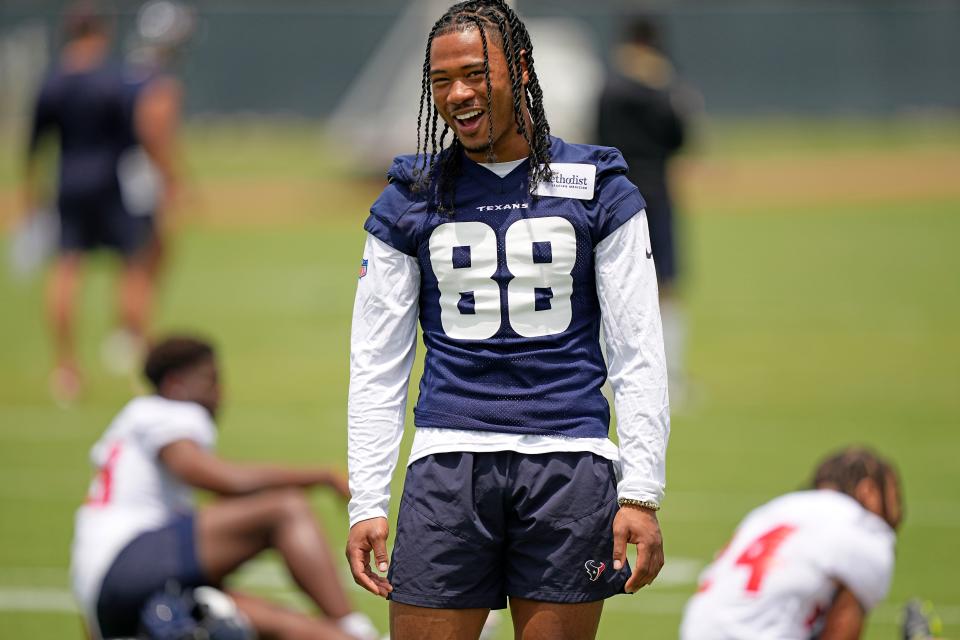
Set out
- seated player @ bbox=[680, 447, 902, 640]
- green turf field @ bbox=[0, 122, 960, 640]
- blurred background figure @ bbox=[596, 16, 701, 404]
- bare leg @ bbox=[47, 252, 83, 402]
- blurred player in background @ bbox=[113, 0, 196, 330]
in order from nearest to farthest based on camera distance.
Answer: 1. seated player @ bbox=[680, 447, 902, 640]
2. green turf field @ bbox=[0, 122, 960, 640]
3. blurred background figure @ bbox=[596, 16, 701, 404]
4. bare leg @ bbox=[47, 252, 83, 402]
5. blurred player in background @ bbox=[113, 0, 196, 330]

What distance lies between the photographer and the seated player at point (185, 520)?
500cm

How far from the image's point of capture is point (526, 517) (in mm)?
3467

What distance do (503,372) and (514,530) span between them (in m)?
0.37

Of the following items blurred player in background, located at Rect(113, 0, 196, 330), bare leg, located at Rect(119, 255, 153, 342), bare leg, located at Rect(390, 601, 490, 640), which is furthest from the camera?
bare leg, located at Rect(119, 255, 153, 342)

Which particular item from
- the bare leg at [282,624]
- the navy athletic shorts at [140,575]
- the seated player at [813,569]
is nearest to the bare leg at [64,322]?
the navy athletic shorts at [140,575]

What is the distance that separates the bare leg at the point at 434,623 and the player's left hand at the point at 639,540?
1.26 ft

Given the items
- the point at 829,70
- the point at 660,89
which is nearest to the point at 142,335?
the point at 660,89

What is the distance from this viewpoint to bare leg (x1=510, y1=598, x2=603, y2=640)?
345 centimetres

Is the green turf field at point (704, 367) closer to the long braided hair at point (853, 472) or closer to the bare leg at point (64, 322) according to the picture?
the bare leg at point (64, 322)

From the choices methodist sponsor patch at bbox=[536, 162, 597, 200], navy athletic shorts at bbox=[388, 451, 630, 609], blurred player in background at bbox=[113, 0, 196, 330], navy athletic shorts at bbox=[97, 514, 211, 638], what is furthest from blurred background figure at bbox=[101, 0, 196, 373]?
navy athletic shorts at bbox=[388, 451, 630, 609]

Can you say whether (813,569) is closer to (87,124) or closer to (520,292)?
(520,292)

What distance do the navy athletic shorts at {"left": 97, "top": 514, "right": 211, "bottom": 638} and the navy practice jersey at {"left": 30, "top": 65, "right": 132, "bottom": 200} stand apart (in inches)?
252

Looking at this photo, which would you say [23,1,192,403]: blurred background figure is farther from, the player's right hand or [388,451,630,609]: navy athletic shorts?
[388,451,630,609]: navy athletic shorts

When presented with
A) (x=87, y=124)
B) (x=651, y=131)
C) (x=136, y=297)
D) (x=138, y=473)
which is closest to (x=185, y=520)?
(x=138, y=473)
